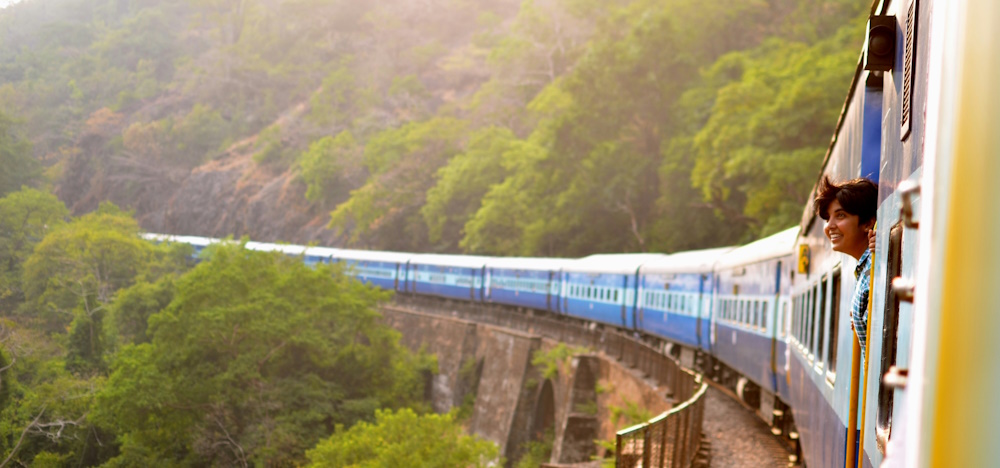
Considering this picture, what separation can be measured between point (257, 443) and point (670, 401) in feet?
46.3

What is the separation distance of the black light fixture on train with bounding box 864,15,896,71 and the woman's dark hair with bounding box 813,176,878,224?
1.33 feet

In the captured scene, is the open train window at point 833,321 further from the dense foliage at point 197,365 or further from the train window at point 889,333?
the dense foliage at point 197,365

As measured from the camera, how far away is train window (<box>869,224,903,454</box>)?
2.37 metres

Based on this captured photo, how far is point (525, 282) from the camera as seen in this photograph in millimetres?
33688

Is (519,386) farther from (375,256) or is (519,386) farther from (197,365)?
(375,256)

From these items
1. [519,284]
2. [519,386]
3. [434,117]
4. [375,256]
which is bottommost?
[519,386]

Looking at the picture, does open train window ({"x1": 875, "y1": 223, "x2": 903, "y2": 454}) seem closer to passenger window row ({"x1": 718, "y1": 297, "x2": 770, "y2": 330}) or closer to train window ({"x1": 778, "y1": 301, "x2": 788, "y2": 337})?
train window ({"x1": 778, "y1": 301, "x2": 788, "y2": 337})

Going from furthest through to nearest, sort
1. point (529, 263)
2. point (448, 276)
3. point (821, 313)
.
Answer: point (448, 276)
point (529, 263)
point (821, 313)

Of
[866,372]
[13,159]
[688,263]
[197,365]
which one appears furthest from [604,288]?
[13,159]

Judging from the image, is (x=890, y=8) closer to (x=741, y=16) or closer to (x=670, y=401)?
(x=670, y=401)

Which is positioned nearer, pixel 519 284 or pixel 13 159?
pixel 519 284

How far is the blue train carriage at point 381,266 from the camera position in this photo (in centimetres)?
4244

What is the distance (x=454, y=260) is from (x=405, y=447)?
1834cm

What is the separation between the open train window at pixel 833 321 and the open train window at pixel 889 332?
2.52m
